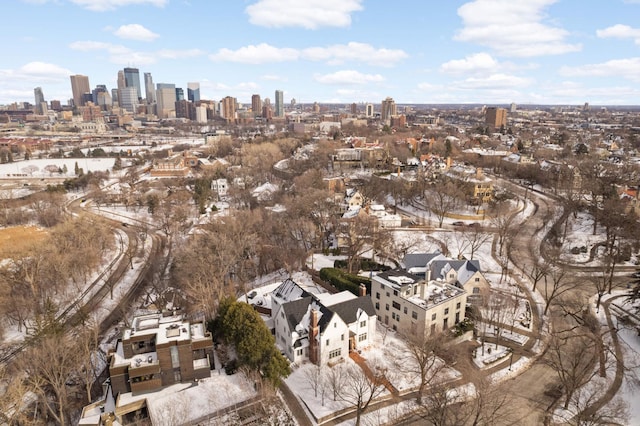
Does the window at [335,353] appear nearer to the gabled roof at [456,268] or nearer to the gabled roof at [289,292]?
the gabled roof at [289,292]

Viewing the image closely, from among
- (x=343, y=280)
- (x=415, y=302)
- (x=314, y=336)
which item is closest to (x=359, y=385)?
(x=314, y=336)

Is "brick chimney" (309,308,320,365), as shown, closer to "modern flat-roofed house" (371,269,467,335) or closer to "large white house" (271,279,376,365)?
"large white house" (271,279,376,365)

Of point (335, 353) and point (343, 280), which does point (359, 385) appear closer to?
point (335, 353)

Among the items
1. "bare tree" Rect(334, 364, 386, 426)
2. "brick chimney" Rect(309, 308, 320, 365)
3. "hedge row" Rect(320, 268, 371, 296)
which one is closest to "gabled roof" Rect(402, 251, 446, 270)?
"hedge row" Rect(320, 268, 371, 296)

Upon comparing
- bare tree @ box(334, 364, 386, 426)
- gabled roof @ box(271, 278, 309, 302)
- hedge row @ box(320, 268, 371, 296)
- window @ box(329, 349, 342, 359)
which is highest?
gabled roof @ box(271, 278, 309, 302)

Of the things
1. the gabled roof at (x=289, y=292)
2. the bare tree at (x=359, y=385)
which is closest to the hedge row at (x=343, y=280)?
the gabled roof at (x=289, y=292)

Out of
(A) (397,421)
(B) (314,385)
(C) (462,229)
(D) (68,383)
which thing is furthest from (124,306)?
(C) (462,229)
